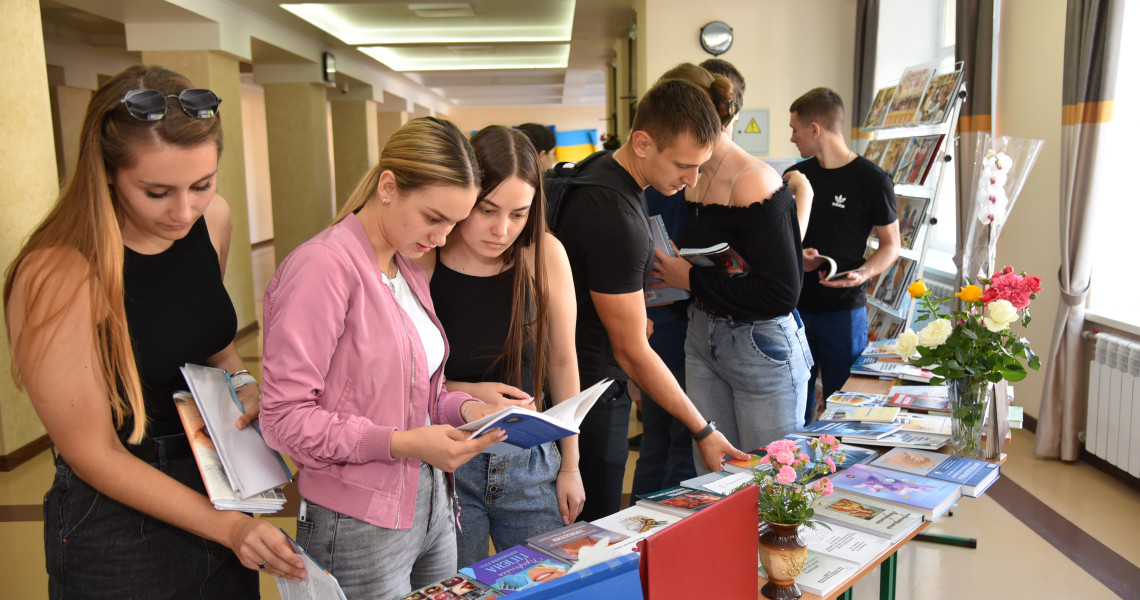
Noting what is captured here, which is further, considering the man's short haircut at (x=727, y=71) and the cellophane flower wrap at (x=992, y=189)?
the cellophane flower wrap at (x=992, y=189)

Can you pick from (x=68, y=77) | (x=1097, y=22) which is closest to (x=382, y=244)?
(x=1097, y=22)

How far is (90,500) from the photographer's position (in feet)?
4.18

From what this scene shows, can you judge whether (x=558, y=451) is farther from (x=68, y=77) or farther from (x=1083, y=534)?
(x=68, y=77)

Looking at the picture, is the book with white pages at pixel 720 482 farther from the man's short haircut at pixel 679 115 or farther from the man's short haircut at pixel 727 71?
the man's short haircut at pixel 727 71

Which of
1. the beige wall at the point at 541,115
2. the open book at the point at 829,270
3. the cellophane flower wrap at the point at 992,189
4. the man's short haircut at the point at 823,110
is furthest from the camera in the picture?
the beige wall at the point at 541,115

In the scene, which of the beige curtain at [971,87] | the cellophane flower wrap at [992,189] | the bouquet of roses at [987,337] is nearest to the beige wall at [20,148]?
the bouquet of roses at [987,337]

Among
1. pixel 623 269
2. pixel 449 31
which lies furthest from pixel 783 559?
pixel 449 31

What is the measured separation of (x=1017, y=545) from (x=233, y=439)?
3067 mm

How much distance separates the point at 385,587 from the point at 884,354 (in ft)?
7.89

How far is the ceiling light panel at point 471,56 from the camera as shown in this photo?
10.3 m

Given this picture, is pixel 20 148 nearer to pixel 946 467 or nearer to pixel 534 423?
pixel 534 423

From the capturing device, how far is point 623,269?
178cm

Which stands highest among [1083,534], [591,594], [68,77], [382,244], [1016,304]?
[68,77]

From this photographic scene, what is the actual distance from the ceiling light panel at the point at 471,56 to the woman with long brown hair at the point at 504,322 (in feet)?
29.0
